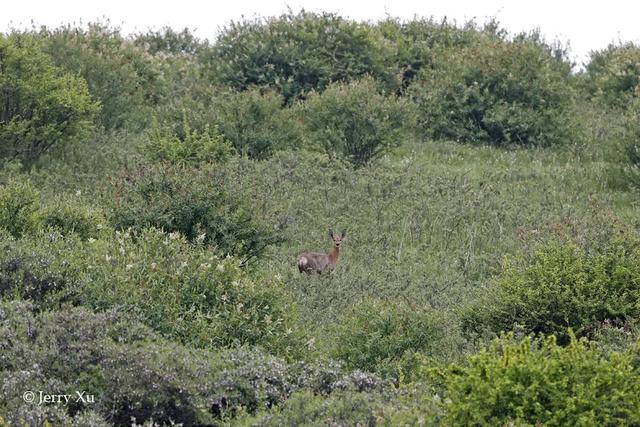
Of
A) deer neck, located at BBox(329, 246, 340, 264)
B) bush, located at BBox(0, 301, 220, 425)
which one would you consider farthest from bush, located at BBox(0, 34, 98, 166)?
bush, located at BBox(0, 301, 220, 425)

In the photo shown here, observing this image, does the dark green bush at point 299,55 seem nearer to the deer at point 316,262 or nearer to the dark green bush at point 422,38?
the dark green bush at point 422,38

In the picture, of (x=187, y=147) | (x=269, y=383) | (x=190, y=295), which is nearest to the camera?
(x=269, y=383)

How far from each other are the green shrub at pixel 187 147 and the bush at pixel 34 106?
4.63 feet

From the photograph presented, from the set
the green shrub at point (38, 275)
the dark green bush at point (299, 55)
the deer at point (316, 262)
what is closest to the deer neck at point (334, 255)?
the deer at point (316, 262)

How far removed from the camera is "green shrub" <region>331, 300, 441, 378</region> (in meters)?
10.6

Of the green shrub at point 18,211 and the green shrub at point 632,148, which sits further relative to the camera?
the green shrub at point 632,148

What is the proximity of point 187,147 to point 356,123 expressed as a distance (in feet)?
10.9

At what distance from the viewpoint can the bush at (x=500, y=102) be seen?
912 inches

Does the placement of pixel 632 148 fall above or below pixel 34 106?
above

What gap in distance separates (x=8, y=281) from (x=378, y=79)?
17066mm

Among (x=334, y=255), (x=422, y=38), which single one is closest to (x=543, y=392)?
(x=334, y=255)

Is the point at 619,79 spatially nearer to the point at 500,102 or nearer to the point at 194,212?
the point at 500,102

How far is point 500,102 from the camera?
76.7 ft

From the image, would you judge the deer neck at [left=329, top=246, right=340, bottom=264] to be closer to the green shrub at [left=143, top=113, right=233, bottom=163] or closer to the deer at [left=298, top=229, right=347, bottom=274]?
the deer at [left=298, top=229, right=347, bottom=274]
